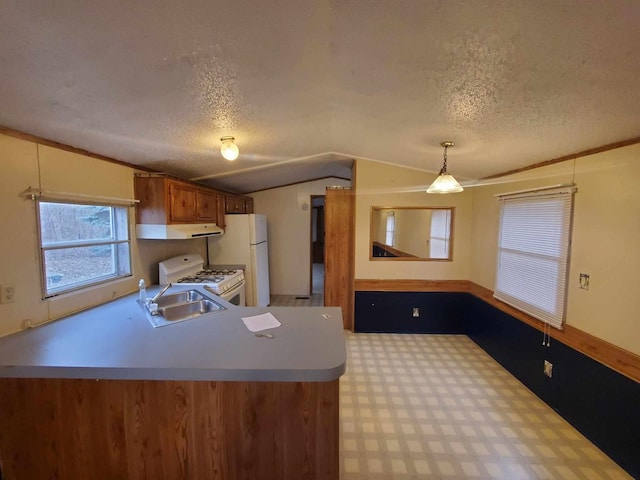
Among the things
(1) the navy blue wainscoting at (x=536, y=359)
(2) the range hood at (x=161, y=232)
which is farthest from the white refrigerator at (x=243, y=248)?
(1) the navy blue wainscoting at (x=536, y=359)

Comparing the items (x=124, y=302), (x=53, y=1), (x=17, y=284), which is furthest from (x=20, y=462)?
(x=53, y=1)

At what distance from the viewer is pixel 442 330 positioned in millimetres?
3982

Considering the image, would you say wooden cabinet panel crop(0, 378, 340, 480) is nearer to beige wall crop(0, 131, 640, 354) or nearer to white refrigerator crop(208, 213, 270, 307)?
beige wall crop(0, 131, 640, 354)

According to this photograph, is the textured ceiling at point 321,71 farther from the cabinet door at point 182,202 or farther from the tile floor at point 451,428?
the tile floor at point 451,428

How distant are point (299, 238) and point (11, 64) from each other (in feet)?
15.4

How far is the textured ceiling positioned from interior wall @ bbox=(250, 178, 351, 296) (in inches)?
126

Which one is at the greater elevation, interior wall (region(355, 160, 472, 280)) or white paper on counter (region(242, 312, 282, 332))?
interior wall (region(355, 160, 472, 280))

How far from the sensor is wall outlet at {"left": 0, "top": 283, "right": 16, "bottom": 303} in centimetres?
170

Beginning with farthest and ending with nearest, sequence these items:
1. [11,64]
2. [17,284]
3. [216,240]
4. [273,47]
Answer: [216,240] < [17,284] < [273,47] < [11,64]

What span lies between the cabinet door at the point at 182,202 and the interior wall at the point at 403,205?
212 centimetres

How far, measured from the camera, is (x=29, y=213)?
184 centimetres

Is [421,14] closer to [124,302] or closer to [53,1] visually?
[53,1]

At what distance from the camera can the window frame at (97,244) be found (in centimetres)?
193

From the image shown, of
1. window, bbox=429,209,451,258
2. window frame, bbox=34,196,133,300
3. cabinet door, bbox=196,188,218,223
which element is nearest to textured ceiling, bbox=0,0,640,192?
window frame, bbox=34,196,133,300
